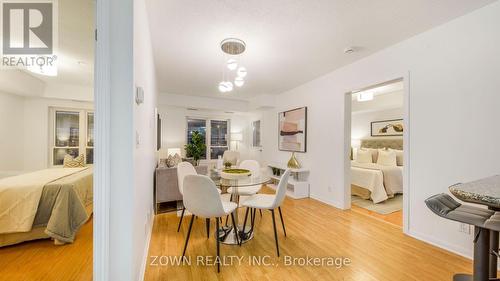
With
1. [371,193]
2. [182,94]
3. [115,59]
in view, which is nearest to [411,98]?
[371,193]

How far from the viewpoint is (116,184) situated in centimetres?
127

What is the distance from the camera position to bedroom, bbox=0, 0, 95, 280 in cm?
204

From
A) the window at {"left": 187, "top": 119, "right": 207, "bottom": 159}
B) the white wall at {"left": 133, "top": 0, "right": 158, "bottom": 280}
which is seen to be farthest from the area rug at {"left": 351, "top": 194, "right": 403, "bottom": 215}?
the window at {"left": 187, "top": 119, "right": 207, "bottom": 159}

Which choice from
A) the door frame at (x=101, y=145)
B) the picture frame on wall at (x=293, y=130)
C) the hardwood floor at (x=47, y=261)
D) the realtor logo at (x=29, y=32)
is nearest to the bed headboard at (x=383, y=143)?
the picture frame on wall at (x=293, y=130)

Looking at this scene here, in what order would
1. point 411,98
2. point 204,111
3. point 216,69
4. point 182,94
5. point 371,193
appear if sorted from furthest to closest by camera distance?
point 204,111 → point 182,94 → point 371,193 → point 216,69 → point 411,98

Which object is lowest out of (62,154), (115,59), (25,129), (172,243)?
(172,243)

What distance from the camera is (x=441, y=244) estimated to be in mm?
2217

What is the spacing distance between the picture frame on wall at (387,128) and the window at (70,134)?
7446 millimetres

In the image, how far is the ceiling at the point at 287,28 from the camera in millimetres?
1902

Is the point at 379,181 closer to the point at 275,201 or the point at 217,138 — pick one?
the point at 275,201

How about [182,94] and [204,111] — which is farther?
[204,111]

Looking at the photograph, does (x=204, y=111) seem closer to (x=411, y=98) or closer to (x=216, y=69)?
(x=216, y=69)

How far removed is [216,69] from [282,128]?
227 centimetres

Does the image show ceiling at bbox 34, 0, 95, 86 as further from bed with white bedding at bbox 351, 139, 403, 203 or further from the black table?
bed with white bedding at bbox 351, 139, 403, 203
